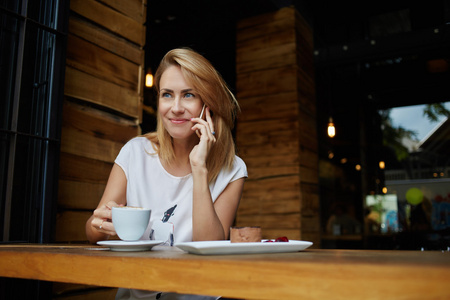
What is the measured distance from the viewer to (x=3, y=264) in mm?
1016

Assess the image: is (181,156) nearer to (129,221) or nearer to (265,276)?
(129,221)

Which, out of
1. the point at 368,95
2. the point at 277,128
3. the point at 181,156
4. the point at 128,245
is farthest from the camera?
the point at 368,95

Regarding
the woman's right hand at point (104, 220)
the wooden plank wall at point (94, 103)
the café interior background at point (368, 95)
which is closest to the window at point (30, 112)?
the wooden plank wall at point (94, 103)

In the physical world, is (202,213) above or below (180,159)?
below

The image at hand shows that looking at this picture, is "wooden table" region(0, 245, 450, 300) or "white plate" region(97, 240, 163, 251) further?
"white plate" region(97, 240, 163, 251)

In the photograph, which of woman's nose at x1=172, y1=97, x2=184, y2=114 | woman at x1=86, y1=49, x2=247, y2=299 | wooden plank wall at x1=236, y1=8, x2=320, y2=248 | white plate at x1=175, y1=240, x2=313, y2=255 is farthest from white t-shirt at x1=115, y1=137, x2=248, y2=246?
wooden plank wall at x1=236, y1=8, x2=320, y2=248

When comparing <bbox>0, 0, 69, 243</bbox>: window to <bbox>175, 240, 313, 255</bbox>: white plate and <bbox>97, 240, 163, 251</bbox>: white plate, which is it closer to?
<bbox>97, 240, 163, 251</bbox>: white plate

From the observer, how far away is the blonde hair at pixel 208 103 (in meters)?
1.71

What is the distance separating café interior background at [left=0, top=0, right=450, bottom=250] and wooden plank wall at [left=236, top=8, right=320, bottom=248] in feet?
1.07

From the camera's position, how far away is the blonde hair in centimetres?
171

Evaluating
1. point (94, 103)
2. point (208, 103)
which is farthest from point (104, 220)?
point (94, 103)

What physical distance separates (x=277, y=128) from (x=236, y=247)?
3.69m

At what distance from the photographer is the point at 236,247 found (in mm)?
919

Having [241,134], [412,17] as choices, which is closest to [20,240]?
[241,134]
